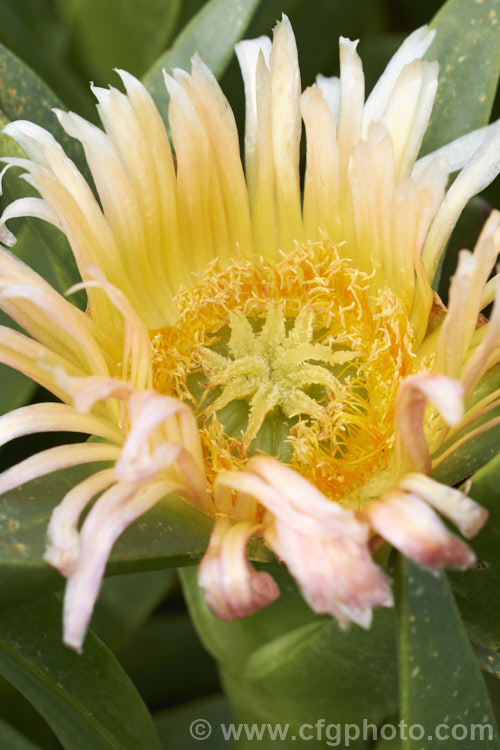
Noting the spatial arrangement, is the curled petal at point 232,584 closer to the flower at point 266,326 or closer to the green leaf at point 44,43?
the flower at point 266,326

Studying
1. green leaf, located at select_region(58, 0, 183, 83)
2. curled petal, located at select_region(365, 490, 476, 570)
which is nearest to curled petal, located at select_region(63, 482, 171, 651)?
curled petal, located at select_region(365, 490, 476, 570)

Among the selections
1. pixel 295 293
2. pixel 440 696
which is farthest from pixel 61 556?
pixel 295 293

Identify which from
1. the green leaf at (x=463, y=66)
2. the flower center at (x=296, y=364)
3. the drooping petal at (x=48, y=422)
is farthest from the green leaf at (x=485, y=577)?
the green leaf at (x=463, y=66)

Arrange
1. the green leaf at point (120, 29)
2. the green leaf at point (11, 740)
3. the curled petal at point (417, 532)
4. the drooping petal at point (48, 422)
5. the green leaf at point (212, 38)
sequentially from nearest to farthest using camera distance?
the curled petal at point (417, 532) < the drooping petal at point (48, 422) < the green leaf at point (11, 740) < the green leaf at point (212, 38) < the green leaf at point (120, 29)

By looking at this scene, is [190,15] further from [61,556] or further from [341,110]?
[61,556]

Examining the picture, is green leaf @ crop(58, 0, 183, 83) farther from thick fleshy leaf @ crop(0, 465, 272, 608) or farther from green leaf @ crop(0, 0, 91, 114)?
thick fleshy leaf @ crop(0, 465, 272, 608)

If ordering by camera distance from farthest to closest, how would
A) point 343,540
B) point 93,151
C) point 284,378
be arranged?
point 284,378 < point 93,151 < point 343,540
